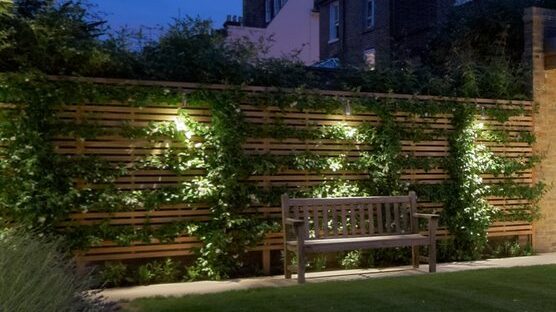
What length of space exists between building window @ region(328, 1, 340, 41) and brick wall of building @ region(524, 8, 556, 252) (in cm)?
1112

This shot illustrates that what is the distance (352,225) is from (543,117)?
393 centimetres

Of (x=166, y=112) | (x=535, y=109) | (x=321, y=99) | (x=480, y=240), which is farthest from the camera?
(x=535, y=109)

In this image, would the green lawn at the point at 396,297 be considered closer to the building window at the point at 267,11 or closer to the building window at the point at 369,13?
the building window at the point at 369,13

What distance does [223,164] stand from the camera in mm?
7750

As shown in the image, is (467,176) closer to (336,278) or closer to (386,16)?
(336,278)

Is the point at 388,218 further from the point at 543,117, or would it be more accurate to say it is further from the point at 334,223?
the point at 543,117

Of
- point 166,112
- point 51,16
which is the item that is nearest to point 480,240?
point 166,112

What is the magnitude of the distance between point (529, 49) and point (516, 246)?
9.90 ft

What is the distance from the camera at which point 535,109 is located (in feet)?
32.9

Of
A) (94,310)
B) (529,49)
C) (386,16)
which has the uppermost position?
(386,16)

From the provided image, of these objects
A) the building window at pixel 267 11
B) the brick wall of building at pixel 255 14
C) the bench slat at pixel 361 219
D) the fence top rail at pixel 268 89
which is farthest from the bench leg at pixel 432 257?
the brick wall of building at pixel 255 14

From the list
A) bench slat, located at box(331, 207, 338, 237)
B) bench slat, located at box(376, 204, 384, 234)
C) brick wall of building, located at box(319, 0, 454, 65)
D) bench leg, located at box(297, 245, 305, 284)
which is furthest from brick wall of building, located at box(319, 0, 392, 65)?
bench leg, located at box(297, 245, 305, 284)

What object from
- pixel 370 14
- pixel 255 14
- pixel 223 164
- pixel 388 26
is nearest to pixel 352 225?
pixel 223 164

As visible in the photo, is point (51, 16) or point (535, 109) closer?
point (51, 16)
